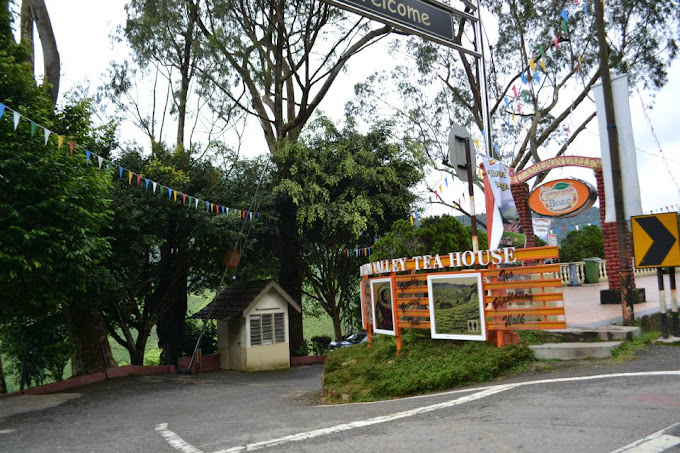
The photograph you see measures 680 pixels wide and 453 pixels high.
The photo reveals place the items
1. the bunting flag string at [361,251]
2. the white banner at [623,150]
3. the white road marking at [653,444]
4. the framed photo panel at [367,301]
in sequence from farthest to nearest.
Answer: the bunting flag string at [361,251] → the framed photo panel at [367,301] → the white banner at [623,150] → the white road marking at [653,444]

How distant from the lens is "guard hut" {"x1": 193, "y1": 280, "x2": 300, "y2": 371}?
19719 millimetres

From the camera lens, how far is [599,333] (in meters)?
8.59

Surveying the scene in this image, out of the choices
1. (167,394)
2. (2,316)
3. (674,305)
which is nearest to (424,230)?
(674,305)

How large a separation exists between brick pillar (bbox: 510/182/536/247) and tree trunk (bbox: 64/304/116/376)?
13.9 meters

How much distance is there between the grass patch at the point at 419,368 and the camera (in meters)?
7.98

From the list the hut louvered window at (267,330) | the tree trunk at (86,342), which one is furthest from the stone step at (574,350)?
the tree trunk at (86,342)

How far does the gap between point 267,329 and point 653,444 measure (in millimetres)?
16927

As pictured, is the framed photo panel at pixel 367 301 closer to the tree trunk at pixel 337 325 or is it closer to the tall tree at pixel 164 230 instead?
the tall tree at pixel 164 230

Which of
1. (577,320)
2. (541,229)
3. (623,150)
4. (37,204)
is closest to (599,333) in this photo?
(577,320)

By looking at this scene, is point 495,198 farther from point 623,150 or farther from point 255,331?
point 255,331

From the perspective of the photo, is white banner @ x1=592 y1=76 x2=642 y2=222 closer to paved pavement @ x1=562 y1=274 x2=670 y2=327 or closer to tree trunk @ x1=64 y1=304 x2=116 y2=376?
paved pavement @ x1=562 y1=274 x2=670 y2=327

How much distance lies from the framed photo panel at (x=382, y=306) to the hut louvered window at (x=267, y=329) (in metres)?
9.90

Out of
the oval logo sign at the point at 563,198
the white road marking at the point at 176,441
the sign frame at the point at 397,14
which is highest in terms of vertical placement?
the sign frame at the point at 397,14

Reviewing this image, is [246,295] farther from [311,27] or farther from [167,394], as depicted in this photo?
[311,27]
